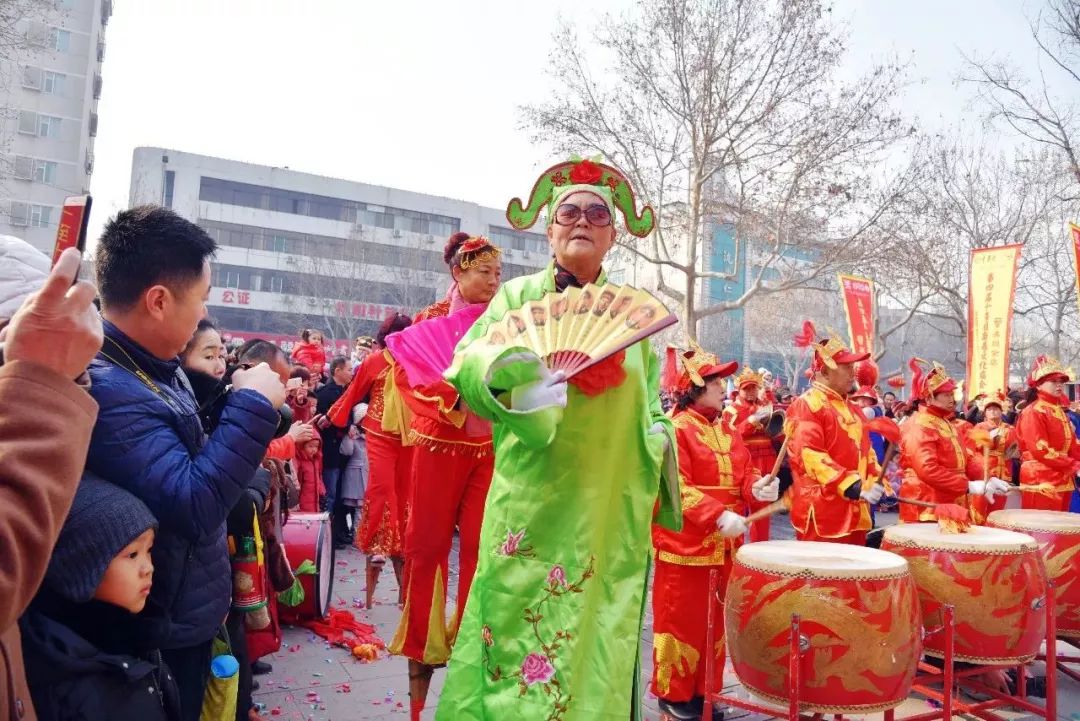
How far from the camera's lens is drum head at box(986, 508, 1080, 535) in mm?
4363

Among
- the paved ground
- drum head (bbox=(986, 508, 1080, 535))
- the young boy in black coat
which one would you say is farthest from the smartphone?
drum head (bbox=(986, 508, 1080, 535))

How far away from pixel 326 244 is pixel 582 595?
148 feet

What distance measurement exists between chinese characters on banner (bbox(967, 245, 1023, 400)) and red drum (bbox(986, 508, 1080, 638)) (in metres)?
6.35

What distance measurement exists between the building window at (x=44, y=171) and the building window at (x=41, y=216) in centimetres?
153

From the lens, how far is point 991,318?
33.2 ft

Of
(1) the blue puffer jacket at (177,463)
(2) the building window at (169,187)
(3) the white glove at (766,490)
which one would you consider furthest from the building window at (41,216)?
(1) the blue puffer jacket at (177,463)

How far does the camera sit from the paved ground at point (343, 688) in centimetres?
361

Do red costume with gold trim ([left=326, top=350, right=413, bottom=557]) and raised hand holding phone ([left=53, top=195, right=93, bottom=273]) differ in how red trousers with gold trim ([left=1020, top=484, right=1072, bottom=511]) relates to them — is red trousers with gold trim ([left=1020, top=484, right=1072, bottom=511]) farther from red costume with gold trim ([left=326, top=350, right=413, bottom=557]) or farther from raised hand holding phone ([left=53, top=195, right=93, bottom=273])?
raised hand holding phone ([left=53, top=195, right=93, bottom=273])

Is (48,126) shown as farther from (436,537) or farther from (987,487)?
(987,487)

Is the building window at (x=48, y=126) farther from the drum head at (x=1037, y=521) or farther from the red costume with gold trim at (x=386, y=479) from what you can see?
the drum head at (x=1037, y=521)

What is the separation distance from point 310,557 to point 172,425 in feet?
9.26

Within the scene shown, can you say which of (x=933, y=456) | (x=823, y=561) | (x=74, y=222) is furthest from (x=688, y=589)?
(x=933, y=456)

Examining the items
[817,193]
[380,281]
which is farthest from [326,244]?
[817,193]

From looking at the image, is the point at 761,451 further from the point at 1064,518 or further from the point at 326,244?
the point at 326,244
